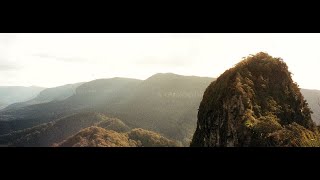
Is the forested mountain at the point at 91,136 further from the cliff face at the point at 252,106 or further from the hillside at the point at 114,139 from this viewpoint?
the cliff face at the point at 252,106

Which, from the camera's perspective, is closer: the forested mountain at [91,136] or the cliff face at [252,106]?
the cliff face at [252,106]

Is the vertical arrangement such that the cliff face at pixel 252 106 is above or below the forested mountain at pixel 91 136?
above

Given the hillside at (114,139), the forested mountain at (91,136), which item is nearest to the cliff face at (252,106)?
the forested mountain at (91,136)

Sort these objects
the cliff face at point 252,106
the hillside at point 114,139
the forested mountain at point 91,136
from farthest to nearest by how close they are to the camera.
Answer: the forested mountain at point 91,136, the hillside at point 114,139, the cliff face at point 252,106

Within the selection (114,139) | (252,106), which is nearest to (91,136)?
(114,139)

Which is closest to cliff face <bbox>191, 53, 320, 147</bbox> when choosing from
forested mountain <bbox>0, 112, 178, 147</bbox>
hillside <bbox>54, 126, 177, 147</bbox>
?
forested mountain <bbox>0, 112, 178, 147</bbox>

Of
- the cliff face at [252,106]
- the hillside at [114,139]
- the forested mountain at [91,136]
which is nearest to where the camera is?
the cliff face at [252,106]

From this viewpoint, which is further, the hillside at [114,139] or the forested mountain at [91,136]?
the forested mountain at [91,136]
